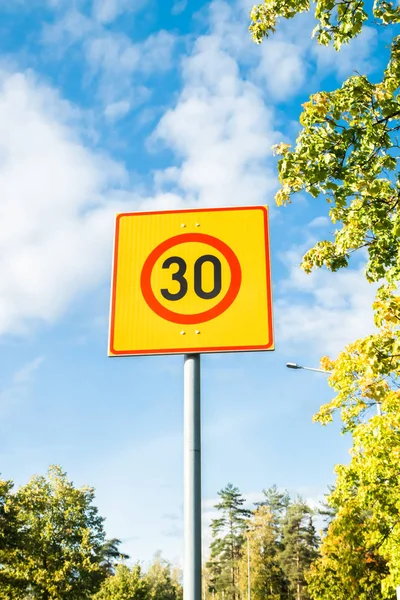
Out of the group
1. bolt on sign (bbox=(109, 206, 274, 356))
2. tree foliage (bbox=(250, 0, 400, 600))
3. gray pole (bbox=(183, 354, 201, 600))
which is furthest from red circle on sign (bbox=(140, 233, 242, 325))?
tree foliage (bbox=(250, 0, 400, 600))

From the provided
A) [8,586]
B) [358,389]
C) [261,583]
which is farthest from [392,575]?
[261,583]

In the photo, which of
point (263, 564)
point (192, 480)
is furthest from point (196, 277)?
point (263, 564)

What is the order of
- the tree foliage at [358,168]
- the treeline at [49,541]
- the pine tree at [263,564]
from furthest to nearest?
the pine tree at [263,564] < the treeline at [49,541] < the tree foliage at [358,168]

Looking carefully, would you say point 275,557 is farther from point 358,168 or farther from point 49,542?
point 358,168

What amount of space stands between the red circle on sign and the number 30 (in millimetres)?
65

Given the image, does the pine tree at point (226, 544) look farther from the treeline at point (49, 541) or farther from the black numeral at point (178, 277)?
the black numeral at point (178, 277)

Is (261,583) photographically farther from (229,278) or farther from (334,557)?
(229,278)

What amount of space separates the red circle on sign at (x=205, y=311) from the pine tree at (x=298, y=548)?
227 ft

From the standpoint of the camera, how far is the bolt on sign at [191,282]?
328 centimetres

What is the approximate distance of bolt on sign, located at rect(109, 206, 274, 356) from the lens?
3.28 m

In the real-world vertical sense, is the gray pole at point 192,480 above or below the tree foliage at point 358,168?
below

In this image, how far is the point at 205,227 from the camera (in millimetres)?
3584

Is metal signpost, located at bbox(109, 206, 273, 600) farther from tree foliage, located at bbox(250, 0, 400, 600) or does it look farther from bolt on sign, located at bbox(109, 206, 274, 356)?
tree foliage, located at bbox(250, 0, 400, 600)

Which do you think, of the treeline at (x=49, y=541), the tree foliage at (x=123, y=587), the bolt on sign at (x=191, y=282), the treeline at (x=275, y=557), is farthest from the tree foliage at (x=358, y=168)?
the treeline at (x=275, y=557)
